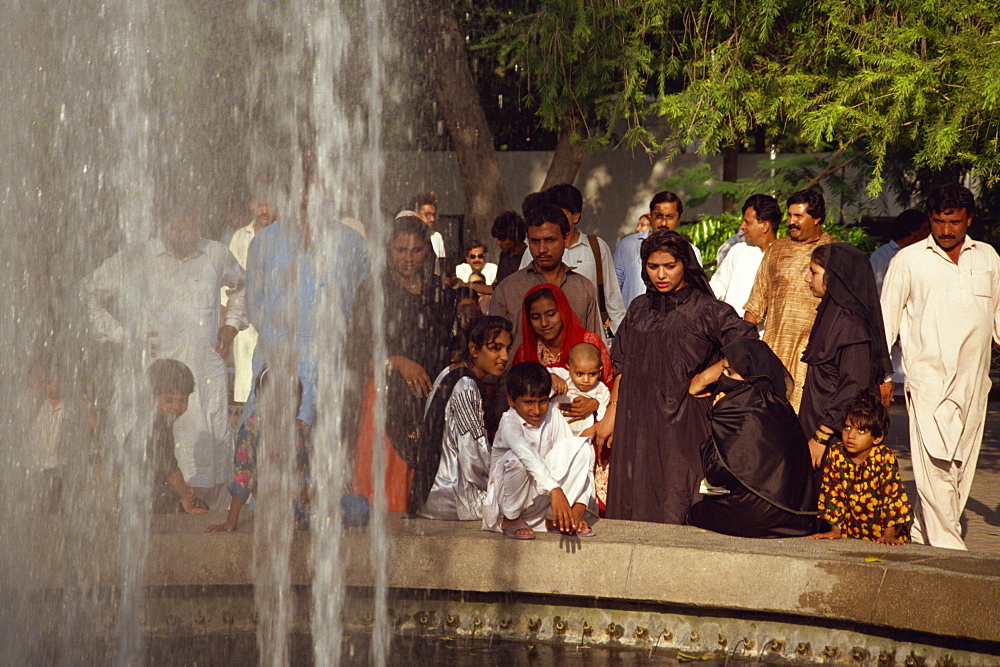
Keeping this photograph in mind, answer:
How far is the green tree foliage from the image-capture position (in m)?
7.50

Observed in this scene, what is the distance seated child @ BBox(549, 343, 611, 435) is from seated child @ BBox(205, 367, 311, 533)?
3.88ft

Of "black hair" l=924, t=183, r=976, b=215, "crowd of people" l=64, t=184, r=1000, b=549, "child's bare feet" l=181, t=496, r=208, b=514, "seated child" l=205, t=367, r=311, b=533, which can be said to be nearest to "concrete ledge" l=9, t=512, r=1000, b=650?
"seated child" l=205, t=367, r=311, b=533

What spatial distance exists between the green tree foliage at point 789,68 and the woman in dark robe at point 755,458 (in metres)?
2.70

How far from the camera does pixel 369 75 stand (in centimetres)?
998

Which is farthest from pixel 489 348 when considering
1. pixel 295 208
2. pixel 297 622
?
pixel 297 622

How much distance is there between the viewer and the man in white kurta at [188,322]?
6.04m

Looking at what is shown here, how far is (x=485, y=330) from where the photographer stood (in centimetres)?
567

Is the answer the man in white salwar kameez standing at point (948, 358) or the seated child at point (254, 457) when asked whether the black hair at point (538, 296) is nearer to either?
the seated child at point (254, 457)

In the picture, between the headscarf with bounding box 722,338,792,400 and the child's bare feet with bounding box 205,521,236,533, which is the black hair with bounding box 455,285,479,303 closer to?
the headscarf with bounding box 722,338,792,400

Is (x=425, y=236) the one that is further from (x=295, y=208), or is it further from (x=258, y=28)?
(x=258, y=28)

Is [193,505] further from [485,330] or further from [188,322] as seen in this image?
[485,330]

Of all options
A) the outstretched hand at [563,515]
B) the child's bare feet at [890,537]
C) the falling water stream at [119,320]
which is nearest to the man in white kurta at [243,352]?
the falling water stream at [119,320]

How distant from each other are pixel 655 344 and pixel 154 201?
9.01 feet

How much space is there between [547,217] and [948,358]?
6.85 feet
